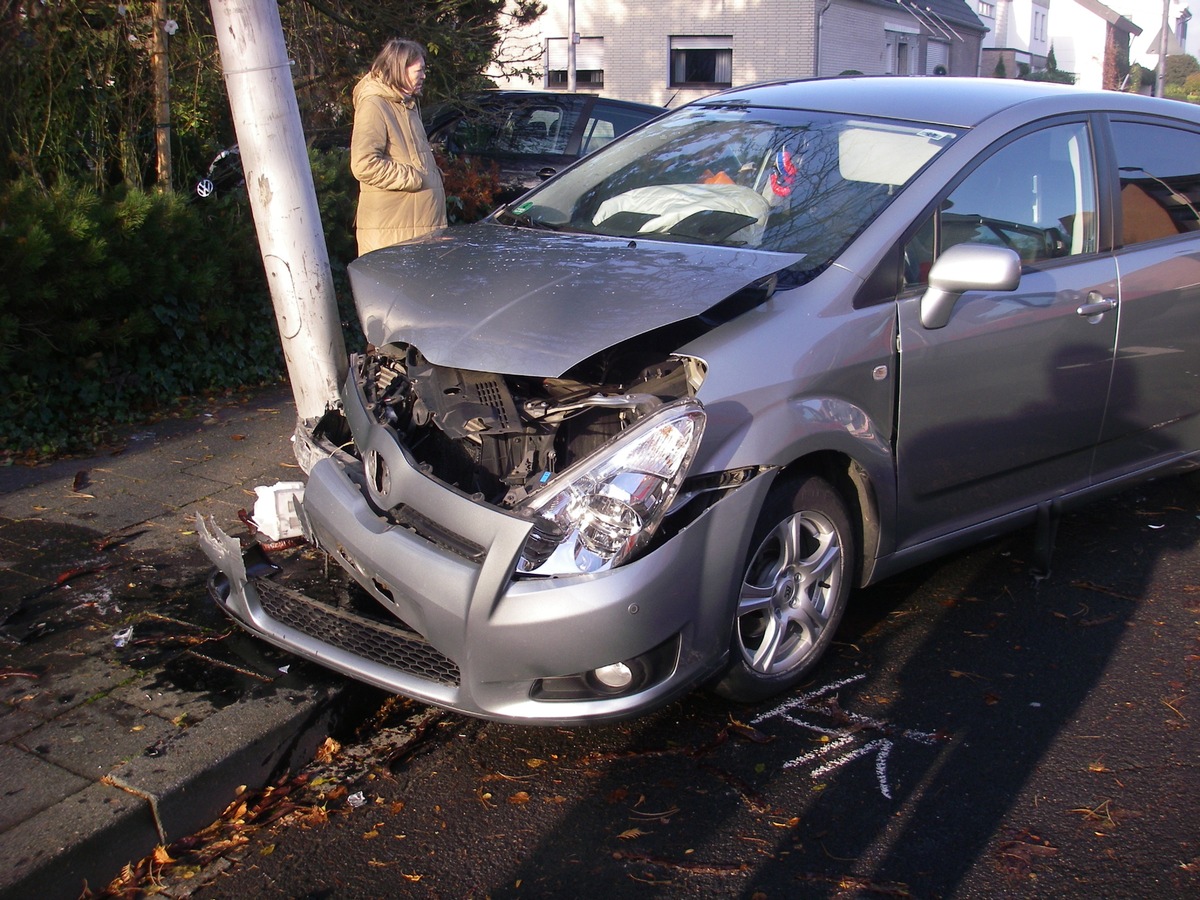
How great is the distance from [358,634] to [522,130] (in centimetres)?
792

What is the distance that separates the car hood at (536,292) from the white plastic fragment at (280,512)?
1.00 metres

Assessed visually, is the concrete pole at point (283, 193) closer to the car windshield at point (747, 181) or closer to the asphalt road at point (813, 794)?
the car windshield at point (747, 181)

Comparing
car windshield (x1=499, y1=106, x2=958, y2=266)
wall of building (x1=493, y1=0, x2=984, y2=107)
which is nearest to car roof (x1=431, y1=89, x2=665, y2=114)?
car windshield (x1=499, y1=106, x2=958, y2=266)

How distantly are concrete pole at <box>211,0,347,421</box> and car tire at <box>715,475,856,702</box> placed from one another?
218 cm

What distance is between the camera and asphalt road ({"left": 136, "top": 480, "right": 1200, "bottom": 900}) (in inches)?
116

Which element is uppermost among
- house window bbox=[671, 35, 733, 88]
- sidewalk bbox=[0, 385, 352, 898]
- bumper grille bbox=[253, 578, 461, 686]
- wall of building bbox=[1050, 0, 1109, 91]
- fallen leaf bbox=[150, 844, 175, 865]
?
wall of building bbox=[1050, 0, 1109, 91]

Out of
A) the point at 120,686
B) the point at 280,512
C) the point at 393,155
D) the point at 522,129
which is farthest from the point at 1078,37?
the point at 120,686

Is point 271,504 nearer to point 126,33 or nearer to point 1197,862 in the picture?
point 1197,862

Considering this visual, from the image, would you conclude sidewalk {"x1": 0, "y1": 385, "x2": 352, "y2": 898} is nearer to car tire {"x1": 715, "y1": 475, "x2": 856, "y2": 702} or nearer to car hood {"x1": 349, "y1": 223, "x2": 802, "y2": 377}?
car hood {"x1": 349, "y1": 223, "x2": 802, "y2": 377}

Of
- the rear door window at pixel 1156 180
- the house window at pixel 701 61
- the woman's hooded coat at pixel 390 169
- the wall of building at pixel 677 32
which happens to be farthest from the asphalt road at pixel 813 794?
the house window at pixel 701 61

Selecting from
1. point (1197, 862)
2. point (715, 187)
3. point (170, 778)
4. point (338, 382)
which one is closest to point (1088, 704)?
point (1197, 862)

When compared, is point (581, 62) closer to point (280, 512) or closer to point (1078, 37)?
point (280, 512)

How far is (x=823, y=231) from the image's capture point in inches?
157

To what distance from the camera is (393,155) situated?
621cm
